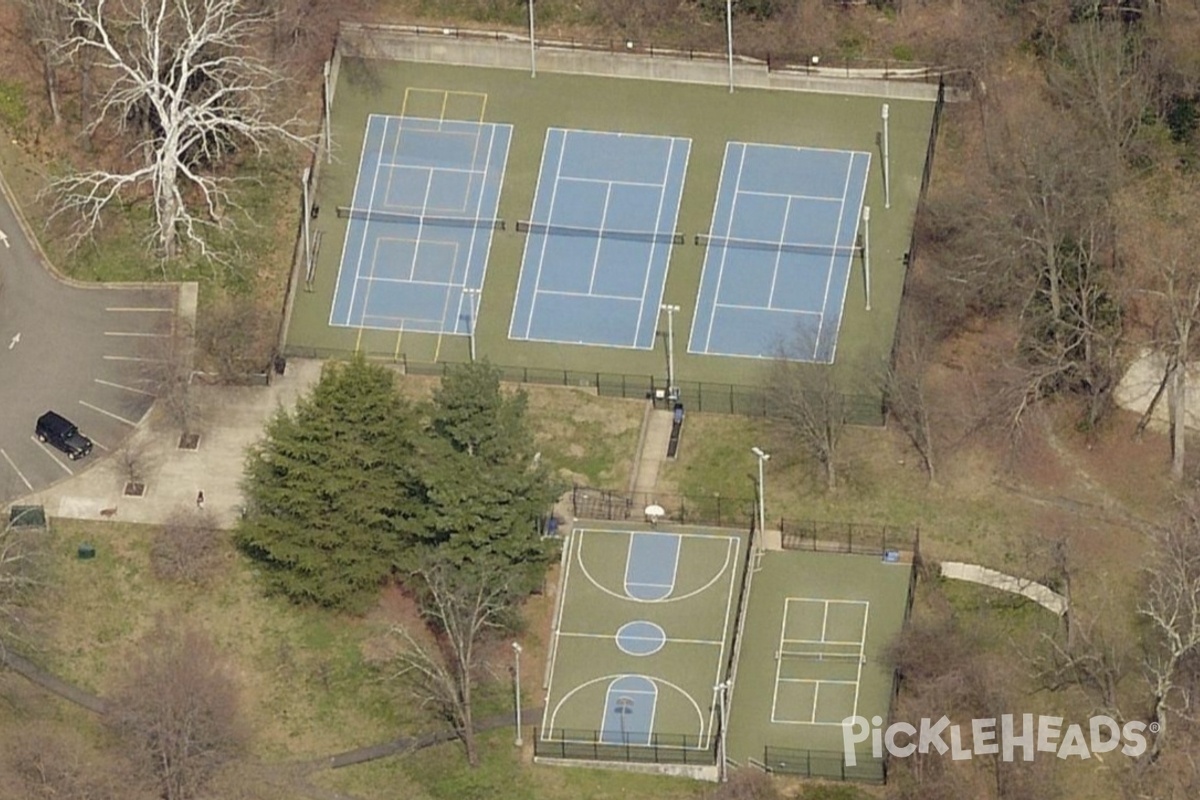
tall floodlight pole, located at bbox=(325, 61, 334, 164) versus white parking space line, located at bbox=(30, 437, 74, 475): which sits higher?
tall floodlight pole, located at bbox=(325, 61, 334, 164)

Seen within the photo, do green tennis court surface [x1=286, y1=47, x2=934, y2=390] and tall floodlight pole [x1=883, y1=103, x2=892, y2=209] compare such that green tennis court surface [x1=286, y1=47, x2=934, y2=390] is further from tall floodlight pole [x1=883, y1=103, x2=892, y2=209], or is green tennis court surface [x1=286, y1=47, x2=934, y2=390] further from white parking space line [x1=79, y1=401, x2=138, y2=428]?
white parking space line [x1=79, y1=401, x2=138, y2=428]

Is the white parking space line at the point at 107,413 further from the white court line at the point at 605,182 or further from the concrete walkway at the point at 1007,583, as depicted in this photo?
the concrete walkway at the point at 1007,583

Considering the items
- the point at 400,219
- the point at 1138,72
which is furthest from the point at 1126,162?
the point at 400,219

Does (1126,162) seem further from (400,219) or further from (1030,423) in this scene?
(400,219)

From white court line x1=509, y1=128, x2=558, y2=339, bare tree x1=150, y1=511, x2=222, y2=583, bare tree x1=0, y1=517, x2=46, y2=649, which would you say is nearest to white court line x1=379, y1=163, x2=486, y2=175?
white court line x1=509, y1=128, x2=558, y2=339

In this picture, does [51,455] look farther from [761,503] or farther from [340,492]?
[761,503]
